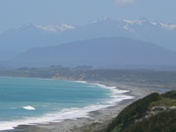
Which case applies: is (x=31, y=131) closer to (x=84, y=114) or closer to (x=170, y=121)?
(x=84, y=114)

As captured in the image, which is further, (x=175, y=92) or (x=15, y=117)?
(x=15, y=117)

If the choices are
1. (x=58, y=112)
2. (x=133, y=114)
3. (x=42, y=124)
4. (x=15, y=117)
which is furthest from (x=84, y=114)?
(x=133, y=114)

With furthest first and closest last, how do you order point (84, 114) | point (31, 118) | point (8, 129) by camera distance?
point (84, 114) → point (31, 118) → point (8, 129)

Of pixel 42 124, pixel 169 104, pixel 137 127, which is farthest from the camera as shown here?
pixel 42 124

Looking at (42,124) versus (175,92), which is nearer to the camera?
(175,92)

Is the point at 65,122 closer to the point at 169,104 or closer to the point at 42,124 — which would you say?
Result: the point at 42,124

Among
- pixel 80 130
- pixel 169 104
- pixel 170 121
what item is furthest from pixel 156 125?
pixel 80 130

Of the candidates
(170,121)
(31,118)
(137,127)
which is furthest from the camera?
(31,118)

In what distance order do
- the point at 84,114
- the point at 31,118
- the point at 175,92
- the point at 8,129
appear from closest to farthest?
the point at 175,92 < the point at 8,129 < the point at 31,118 < the point at 84,114
